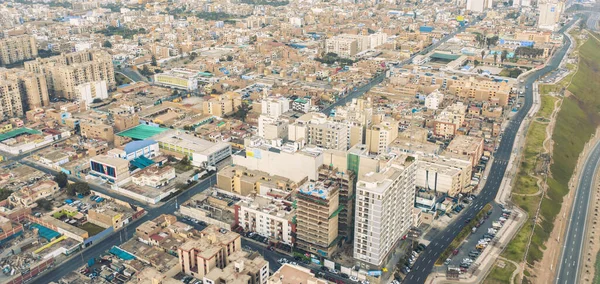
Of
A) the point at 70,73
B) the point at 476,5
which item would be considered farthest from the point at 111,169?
the point at 476,5

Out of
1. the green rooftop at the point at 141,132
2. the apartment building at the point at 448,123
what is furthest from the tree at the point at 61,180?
the apartment building at the point at 448,123

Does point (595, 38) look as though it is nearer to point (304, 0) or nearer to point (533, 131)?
point (533, 131)

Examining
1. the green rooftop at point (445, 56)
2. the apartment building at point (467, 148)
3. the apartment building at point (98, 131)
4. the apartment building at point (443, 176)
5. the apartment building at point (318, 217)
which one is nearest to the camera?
the apartment building at point (318, 217)

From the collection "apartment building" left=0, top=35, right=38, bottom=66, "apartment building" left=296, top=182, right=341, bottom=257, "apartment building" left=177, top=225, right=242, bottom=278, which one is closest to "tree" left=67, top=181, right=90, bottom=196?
"apartment building" left=177, top=225, right=242, bottom=278

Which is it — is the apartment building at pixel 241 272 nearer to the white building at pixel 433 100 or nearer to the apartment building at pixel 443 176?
the apartment building at pixel 443 176

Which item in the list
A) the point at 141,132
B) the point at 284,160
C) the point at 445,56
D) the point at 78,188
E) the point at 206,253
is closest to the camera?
the point at 206,253

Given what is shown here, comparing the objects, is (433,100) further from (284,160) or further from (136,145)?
(136,145)
